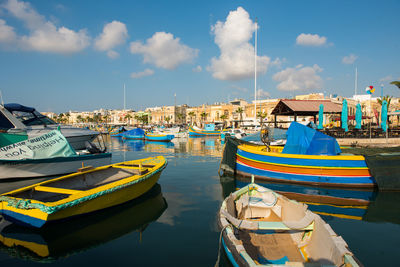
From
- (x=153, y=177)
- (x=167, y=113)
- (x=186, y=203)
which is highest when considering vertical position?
(x=167, y=113)

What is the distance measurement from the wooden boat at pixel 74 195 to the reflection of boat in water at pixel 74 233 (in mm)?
434

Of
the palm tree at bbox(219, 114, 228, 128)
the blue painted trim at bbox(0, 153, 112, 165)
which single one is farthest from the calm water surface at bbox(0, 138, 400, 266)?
the palm tree at bbox(219, 114, 228, 128)

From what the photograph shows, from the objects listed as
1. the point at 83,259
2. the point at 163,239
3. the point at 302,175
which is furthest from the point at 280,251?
the point at 302,175

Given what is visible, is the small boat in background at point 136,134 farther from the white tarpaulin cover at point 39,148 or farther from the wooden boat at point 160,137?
the white tarpaulin cover at point 39,148

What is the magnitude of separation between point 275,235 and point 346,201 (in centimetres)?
592

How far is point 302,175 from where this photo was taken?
1191cm

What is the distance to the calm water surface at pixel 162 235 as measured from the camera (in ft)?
18.3

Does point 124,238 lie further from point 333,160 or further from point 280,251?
point 333,160

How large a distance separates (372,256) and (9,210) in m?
10.3

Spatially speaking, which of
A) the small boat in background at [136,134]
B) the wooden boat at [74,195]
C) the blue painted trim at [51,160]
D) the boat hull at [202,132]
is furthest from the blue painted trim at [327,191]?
the boat hull at [202,132]

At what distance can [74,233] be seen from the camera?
Result: 677 centimetres

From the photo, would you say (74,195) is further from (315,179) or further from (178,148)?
(178,148)

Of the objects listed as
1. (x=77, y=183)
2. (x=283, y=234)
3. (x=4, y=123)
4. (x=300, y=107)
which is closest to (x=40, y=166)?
(x=4, y=123)

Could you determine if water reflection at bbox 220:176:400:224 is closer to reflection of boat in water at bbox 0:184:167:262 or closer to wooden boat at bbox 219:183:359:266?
wooden boat at bbox 219:183:359:266
